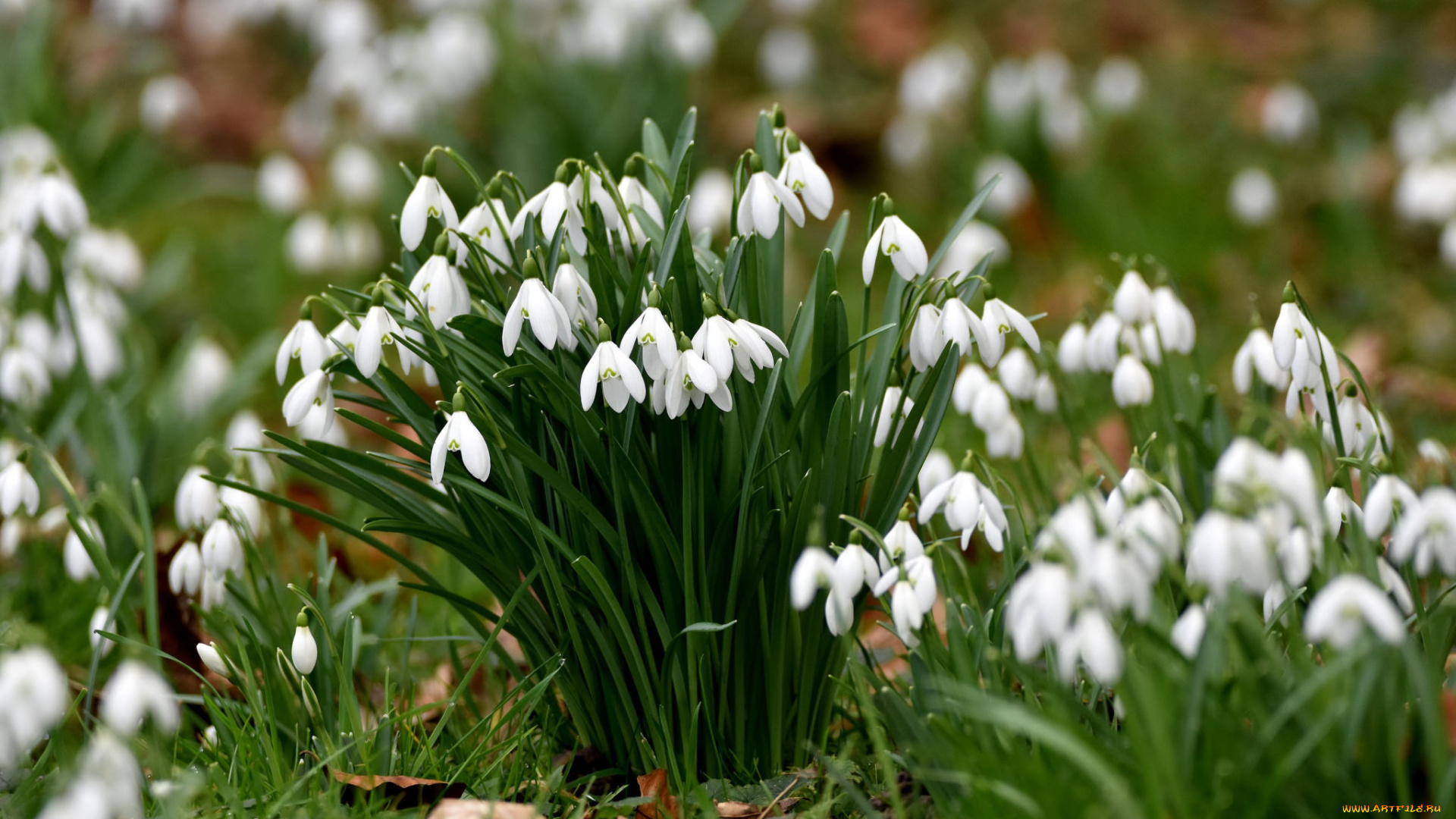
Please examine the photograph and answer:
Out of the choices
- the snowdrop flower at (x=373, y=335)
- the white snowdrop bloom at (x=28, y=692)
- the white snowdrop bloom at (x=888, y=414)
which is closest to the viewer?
the white snowdrop bloom at (x=28, y=692)

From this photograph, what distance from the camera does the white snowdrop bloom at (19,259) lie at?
9.40ft

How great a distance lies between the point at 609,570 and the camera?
1.97m

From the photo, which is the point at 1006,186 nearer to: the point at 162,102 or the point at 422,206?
the point at 422,206

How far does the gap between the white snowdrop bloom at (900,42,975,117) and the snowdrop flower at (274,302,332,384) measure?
427 centimetres

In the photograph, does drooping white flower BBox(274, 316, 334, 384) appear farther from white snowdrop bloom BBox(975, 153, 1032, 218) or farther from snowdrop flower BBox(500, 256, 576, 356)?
white snowdrop bloom BBox(975, 153, 1032, 218)

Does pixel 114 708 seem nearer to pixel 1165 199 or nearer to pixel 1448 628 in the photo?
pixel 1448 628

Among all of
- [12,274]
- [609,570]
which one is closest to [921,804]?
[609,570]

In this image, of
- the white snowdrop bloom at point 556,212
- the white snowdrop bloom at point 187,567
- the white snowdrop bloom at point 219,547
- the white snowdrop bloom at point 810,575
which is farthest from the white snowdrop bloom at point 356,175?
the white snowdrop bloom at point 810,575

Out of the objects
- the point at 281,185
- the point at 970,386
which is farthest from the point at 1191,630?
the point at 281,185

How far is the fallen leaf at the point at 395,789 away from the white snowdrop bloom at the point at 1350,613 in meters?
1.30

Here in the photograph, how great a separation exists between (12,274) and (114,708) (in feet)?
6.14

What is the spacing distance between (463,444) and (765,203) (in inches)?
23.1

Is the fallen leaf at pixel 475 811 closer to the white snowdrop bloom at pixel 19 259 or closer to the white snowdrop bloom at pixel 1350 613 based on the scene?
the white snowdrop bloom at pixel 1350 613

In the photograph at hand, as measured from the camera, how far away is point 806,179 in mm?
1875
